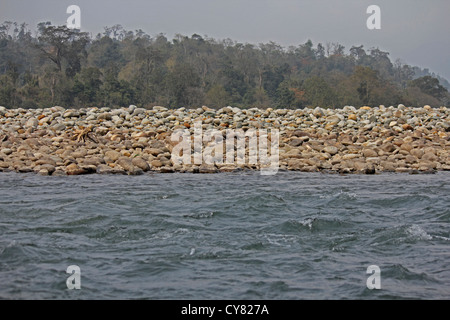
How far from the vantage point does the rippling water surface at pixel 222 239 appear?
5.47m

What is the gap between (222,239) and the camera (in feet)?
23.5

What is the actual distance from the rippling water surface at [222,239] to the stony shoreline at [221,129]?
1863 millimetres

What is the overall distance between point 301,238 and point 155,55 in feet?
123

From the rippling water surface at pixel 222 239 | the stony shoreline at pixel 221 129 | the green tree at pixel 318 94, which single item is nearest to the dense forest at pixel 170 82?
the green tree at pixel 318 94

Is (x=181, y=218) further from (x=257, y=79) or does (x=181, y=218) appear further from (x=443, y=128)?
(x=257, y=79)

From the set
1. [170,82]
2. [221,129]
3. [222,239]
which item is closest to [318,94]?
[170,82]

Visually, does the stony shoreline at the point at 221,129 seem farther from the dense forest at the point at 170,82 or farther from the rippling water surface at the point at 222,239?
the dense forest at the point at 170,82

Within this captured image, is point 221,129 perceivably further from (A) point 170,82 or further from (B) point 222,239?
(A) point 170,82

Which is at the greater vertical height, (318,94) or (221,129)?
(318,94)

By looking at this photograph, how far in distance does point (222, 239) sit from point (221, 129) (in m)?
9.90

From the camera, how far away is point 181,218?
329 inches

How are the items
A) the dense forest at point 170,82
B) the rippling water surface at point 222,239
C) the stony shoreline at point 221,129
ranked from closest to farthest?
the rippling water surface at point 222,239 < the stony shoreline at point 221,129 < the dense forest at point 170,82

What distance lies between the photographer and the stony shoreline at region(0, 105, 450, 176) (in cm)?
1348
